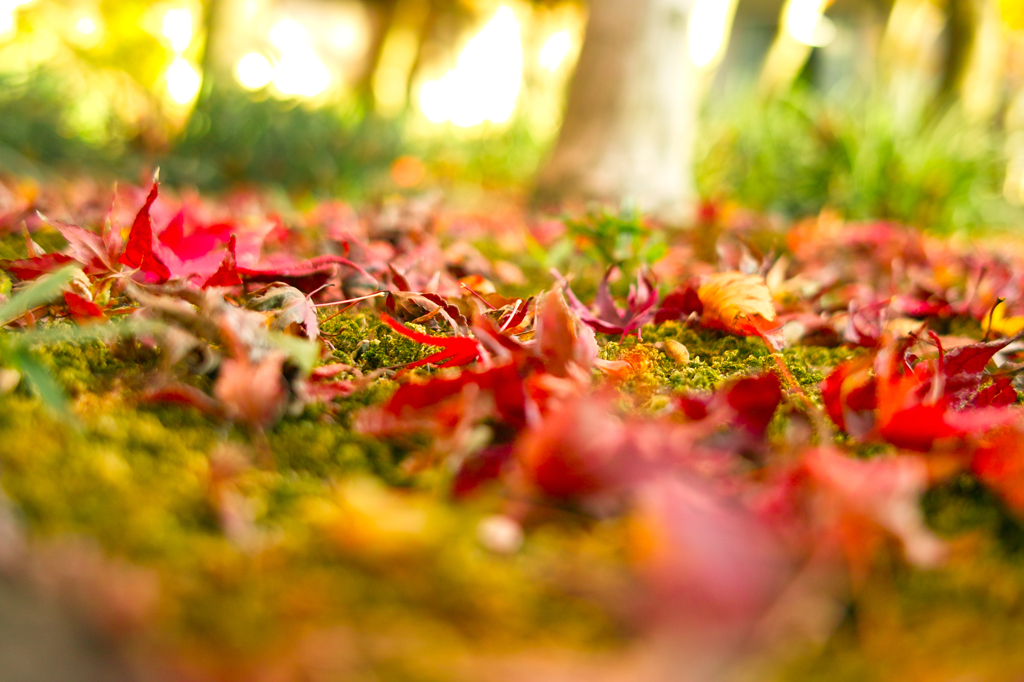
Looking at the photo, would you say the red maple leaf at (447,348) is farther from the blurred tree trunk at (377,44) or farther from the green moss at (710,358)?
the blurred tree trunk at (377,44)

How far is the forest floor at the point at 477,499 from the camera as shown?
427mm

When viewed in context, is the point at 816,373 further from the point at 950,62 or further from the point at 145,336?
the point at 950,62

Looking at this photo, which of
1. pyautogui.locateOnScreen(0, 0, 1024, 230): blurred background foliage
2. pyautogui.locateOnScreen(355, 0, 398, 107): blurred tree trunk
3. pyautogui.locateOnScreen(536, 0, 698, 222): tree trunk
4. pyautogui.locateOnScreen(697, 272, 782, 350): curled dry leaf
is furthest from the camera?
pyautogui.locateOnScreen(355, 0, 398, 107): blurred tree trunk

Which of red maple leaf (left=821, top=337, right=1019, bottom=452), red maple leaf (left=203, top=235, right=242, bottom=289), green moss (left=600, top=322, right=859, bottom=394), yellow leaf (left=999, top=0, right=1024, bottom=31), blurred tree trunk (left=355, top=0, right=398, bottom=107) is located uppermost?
yellow leaf (left=999, top=0, right=1024, bottom=31)

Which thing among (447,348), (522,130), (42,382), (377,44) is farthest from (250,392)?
(377,44)

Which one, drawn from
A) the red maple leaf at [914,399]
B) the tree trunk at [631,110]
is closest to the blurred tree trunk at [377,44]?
the tree trunk at [631,110]

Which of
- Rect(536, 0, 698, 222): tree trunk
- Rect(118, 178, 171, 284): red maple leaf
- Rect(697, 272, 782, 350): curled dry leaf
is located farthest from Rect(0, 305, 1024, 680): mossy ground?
Rect(536, 0, 698, 222): tree trunk

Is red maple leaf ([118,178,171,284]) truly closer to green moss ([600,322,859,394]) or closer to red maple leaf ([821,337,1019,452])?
green moss ([600,322,859,394])

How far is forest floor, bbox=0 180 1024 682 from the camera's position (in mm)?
427

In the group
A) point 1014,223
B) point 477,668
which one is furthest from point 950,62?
point 477,668

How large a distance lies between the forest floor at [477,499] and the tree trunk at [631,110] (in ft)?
8.96

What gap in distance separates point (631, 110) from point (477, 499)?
3.48m

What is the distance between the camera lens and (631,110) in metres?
3.68

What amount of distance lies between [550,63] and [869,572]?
45.1 feet
